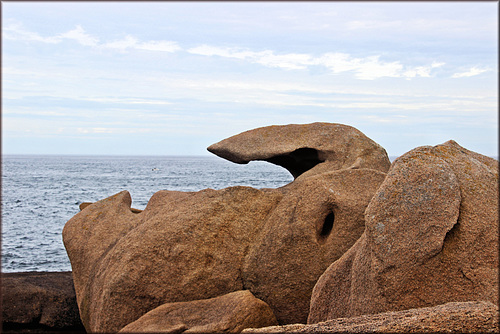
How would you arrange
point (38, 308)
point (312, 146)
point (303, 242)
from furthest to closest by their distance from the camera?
point (312, 146)
point (38, 308)
point (303, 242)

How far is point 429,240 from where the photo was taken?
563 centimetres

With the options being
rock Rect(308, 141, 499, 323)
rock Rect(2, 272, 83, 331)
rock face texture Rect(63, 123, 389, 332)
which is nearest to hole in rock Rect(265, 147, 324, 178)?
rock face texture Rect(63, 123, 389, 332)

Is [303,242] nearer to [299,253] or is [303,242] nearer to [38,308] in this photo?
[299,253]

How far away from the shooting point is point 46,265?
19.8 meters

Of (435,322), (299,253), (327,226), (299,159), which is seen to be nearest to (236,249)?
(299,253)

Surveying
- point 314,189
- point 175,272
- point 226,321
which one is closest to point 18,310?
point 175,272

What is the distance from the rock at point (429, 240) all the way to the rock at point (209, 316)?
2456mm

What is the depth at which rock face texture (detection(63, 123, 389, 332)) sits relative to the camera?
906 centimetres

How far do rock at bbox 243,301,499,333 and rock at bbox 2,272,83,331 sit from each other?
28.3 feet

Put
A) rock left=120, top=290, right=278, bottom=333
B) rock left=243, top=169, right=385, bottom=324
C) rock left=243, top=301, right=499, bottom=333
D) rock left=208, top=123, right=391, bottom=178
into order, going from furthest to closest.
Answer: rock left=208, top=123, right=391, bottom=178 → rock left=243, top=169, right=385, bottom=324 → rock left=120, top=290, right=278, bottom=333 → rock left=243, top=301, right=499, bottom=333

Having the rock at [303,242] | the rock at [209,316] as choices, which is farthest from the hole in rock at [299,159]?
the rock at [209,316]

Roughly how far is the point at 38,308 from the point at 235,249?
17.3 ft

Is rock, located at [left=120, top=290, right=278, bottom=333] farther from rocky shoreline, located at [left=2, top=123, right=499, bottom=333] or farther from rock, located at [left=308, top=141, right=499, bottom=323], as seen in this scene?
rock, located at [left=308, top=141, right=499, bottom=323]

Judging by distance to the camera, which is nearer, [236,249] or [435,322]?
[435,322]
